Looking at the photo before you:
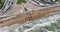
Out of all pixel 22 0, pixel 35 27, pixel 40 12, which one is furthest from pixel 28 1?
pixel 35 27

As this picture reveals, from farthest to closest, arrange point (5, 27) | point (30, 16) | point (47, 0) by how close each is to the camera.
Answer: point (47, 0) → point (30, 16) → point (5, 27)

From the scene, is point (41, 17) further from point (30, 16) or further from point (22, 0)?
point (22, 0)

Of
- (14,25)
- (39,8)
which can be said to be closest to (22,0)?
(39,8)

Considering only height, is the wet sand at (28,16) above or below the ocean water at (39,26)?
above

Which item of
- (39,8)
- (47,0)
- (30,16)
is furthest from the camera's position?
(47,0)

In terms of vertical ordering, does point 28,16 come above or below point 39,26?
above

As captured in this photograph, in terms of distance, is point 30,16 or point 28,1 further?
point 28,1

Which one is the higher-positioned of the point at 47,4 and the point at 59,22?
the point at 47,4

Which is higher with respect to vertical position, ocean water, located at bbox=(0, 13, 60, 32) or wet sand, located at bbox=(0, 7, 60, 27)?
wet sand, located at bbox=(0, 7, 60, 27)
